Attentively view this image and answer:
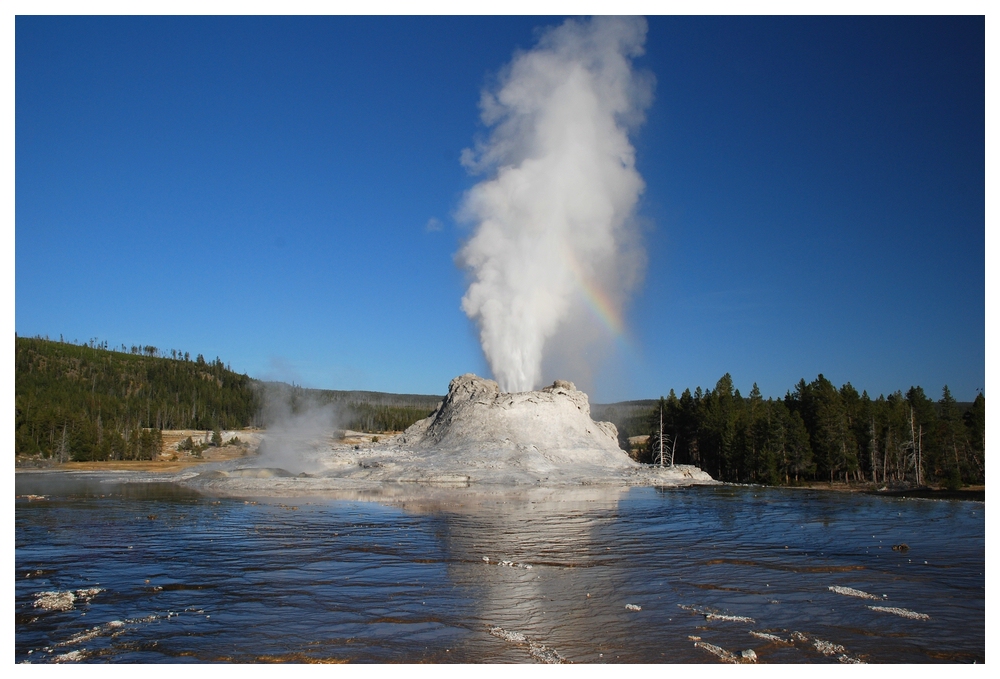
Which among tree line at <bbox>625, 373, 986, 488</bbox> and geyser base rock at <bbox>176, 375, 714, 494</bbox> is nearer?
geyser base rock at <bbox>176, 375, 714, 494</bbox>

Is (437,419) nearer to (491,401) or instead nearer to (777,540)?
(491,401)

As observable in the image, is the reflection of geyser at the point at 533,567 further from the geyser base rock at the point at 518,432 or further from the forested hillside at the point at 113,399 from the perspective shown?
the forested hillside at the point at 113,399

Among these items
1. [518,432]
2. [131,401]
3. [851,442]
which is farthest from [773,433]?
[131,401]

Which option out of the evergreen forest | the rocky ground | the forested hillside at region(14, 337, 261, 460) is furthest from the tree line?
the forested hillside at region(14, 337, 261, 460)

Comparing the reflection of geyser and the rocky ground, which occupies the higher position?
the rocky ground

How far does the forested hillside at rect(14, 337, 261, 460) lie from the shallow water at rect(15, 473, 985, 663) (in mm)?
58855

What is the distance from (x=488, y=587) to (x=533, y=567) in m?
1.92

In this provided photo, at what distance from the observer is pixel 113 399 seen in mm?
111500

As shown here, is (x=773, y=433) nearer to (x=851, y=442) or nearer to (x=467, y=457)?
(x=851, y=442)

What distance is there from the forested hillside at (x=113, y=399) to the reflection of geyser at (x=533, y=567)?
6292 centimetres

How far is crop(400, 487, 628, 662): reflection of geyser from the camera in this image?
8.69 meters

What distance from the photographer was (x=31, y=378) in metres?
117

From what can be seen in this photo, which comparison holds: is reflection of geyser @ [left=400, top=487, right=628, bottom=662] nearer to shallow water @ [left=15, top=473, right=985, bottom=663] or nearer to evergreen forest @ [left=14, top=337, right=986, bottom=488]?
shallow water @ [left=15, top=473, right=985, bottom=663]

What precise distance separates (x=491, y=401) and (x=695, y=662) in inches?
1486
